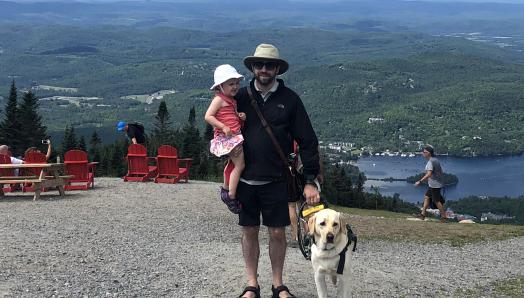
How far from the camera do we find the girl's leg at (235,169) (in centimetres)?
710

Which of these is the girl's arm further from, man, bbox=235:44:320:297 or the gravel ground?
the gravel ground

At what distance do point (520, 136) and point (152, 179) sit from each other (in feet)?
562

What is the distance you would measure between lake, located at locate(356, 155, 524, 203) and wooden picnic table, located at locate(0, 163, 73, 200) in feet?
283

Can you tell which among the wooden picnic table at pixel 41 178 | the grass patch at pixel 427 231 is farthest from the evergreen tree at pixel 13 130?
the grass patch at pixel 427 231

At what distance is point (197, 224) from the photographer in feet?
48.4

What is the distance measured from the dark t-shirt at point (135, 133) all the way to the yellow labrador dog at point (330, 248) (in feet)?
52.2

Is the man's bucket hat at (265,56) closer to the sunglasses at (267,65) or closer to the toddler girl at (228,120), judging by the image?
the sunglasses at (267,65)

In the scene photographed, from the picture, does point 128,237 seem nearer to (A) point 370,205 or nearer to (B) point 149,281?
(B) point 149,281

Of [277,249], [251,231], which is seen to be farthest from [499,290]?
[251,231]

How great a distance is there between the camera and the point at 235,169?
7.18m

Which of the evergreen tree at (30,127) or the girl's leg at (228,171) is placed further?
the evergreen tree at (30,127)

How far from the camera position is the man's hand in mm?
7180

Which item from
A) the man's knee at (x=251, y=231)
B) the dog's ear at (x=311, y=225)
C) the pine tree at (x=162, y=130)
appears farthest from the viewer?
the pine tree at (x=162, y=130)

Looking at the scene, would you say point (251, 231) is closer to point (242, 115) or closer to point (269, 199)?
point (269, 199)
